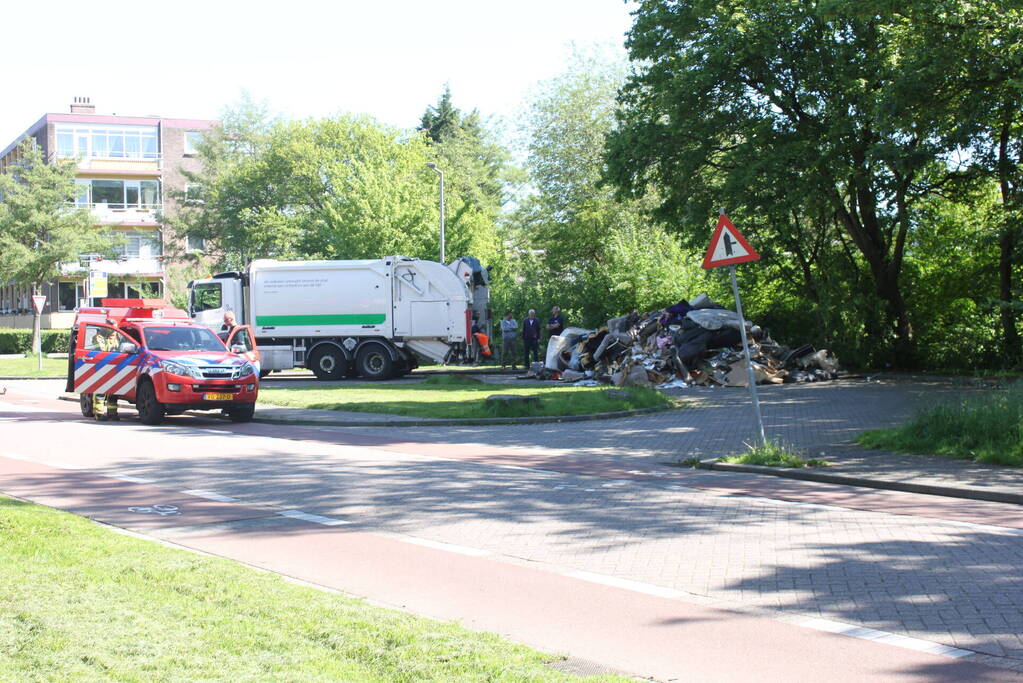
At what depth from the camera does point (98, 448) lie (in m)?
13.8

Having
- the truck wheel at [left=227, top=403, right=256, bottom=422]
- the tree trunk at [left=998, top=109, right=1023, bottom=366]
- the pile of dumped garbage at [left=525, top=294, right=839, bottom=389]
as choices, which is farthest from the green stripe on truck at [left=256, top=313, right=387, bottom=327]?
the tree trunk at [left=998, top=109, right=1023, bottom=366]

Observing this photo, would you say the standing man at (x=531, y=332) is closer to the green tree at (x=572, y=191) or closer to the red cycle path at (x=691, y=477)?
the green tree at (x=572, y=191)

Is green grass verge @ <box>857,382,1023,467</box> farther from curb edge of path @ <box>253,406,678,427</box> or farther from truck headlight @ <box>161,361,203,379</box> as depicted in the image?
truck headlight @ <box>161,361,203,379</box>

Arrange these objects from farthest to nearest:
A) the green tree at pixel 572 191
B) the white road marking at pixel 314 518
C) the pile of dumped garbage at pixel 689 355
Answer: the green tree at pixel 572 191 → the pile of dumped garbage at pixel 689 355 → the white road marking at pixel 314 518

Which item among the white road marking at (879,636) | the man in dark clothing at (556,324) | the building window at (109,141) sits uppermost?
the building window at (109,141)

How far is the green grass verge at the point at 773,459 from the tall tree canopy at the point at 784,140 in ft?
34.3

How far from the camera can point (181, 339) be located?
1872 centimetres

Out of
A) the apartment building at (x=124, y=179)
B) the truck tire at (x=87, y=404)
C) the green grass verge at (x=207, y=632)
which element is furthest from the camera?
the apartment building at (x=124, y=179)

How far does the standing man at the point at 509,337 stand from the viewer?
31.2 metres

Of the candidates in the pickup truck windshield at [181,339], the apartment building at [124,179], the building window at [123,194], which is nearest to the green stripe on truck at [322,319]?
the pickup truck windshield at [181,339]

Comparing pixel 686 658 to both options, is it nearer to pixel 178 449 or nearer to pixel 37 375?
pixel 178 449

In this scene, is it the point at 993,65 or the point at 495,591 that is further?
the point at 993,65

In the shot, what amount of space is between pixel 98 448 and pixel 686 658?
1109 cm

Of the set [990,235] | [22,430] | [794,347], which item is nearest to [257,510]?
[22,430]
